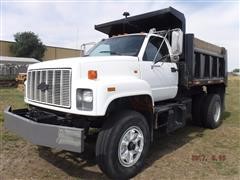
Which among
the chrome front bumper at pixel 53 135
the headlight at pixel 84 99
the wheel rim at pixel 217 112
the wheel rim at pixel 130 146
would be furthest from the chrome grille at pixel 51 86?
the wheel rim at pixel 217 112

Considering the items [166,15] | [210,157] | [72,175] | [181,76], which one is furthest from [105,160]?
[166,15]

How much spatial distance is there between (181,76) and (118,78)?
2.44m

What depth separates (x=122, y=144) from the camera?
4.30 metres

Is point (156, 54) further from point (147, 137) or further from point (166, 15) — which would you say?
point (147, 137)

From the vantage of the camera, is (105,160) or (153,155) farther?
(153,155)

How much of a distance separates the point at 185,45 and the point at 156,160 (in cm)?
277

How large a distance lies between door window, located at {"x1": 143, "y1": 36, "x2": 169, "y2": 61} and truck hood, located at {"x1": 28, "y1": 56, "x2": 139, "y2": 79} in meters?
0.46

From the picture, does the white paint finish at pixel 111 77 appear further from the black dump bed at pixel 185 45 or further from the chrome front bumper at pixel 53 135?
the black dump bed at pixel 185 45

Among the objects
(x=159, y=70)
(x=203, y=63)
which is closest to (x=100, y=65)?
(x=159, y=70)

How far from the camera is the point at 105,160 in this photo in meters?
4.04

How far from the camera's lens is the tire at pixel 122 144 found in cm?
405

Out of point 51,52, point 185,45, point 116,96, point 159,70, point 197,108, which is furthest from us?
point 51,52

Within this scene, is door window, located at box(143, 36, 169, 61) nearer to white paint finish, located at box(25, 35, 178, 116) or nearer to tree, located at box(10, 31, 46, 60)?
white paint finish, located at box(25, 35, 178, 116)

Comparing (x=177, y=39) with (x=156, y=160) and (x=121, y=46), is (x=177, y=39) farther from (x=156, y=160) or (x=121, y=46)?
(x=156, y=160)
